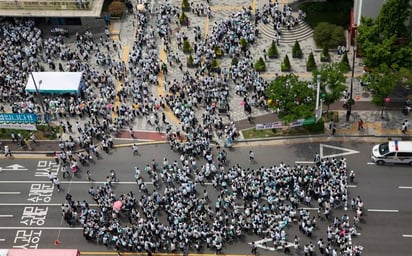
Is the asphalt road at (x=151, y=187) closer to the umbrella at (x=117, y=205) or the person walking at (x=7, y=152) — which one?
the person walking at (x=7, y=152)

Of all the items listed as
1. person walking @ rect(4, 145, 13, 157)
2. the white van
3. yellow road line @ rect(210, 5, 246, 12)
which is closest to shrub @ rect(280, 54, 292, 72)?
yellow road line @ rect(210, 5, 246, 12)

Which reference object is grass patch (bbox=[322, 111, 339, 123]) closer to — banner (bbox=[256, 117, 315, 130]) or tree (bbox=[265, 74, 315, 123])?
banner (bbox=[256, 117, 315, 130])

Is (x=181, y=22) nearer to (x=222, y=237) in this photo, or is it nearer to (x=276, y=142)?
(x=276, y=142)

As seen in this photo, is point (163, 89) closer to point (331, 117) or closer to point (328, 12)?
point (331, 117)

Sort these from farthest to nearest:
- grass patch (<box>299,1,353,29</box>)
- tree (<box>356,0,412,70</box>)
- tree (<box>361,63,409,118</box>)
Result: 1. grass patch (<box>299,1,353,29</box>)
2. tree (<box>356,0,412,70</box>)
3. tree (<box>361,63,409,118</box>)

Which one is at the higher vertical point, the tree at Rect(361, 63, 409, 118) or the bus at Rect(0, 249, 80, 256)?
the tree at Rect(361, 63, 409, 118)

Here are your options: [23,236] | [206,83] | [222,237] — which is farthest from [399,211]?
[23,236]
